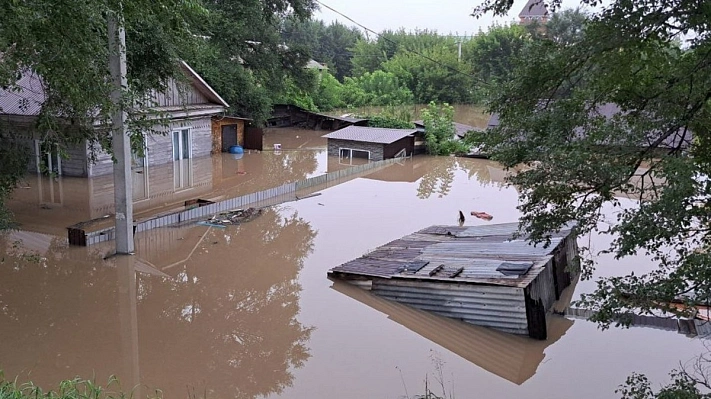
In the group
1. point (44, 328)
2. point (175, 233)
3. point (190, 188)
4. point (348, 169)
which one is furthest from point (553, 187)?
point (348, 169)

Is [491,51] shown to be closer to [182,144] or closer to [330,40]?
[330,40]

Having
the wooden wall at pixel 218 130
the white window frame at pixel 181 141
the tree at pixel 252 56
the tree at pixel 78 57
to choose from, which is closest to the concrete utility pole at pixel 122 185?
the tree at pixel 78 57

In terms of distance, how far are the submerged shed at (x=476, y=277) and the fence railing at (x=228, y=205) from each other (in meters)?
5.69

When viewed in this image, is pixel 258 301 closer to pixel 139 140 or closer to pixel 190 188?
pixel 139 140

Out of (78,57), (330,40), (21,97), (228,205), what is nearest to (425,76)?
(330,40)

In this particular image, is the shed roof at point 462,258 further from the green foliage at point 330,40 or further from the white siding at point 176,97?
the green foliage at point 330,40

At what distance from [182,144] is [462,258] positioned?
54.5 ft

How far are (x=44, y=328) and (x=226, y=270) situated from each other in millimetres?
4074

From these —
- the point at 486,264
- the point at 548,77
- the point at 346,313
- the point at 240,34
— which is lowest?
the point at 346,313

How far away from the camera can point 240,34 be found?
28.4 m

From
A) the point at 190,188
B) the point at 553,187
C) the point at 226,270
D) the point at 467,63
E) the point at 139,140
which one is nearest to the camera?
the point at 553,187

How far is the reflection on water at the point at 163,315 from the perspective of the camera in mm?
9055

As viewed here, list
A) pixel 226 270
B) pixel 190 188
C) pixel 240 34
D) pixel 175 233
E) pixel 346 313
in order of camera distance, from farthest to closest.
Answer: pixel 240 34 < pixel 190 188 < pixel 175 233 < pixel 226 270 < pixel 346 313

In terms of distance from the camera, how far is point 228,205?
18.9 m
